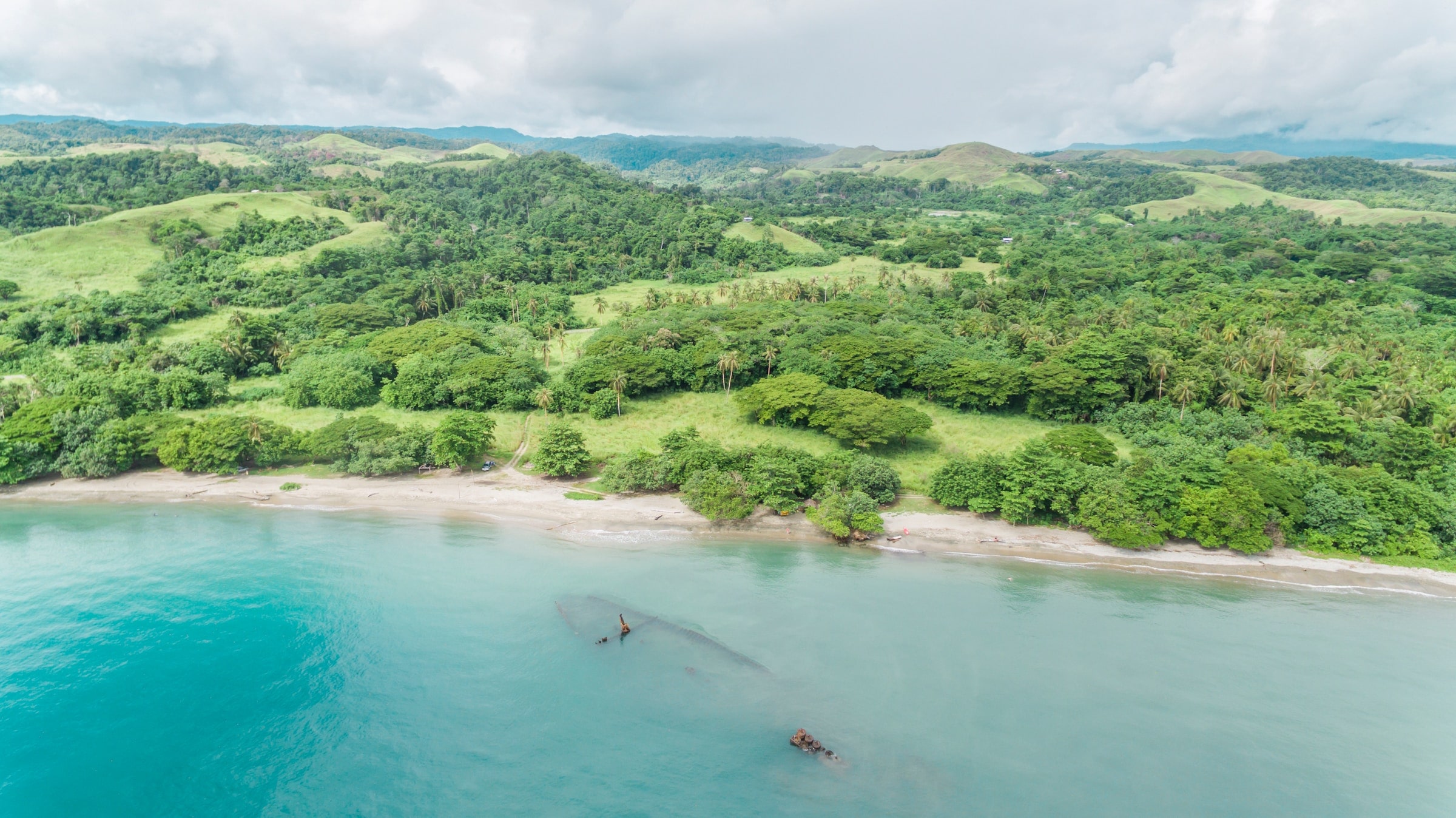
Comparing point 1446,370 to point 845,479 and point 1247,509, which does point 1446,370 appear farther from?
point 845,479

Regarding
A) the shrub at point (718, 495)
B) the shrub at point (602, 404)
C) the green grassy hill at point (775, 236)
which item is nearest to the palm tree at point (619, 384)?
the shrub at point (602, 404)

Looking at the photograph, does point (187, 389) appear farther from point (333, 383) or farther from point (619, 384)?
point (619, 384)

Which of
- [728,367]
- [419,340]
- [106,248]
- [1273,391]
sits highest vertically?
[106,248]

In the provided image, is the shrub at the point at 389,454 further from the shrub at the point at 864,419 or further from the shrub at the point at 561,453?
the shrub at the point at 864,419

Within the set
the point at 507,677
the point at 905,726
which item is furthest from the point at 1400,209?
the point at 507,677

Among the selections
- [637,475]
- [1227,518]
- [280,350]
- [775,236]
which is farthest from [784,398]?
[775,236]

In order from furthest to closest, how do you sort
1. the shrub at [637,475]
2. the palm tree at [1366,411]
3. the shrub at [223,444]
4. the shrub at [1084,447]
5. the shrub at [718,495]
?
1. the palm tree at [1366,411]
2. the shrub at [223,444]
3. the shrub at [637,475]
4. the shrub at [1084,447]
5. the shrub at [718,495]

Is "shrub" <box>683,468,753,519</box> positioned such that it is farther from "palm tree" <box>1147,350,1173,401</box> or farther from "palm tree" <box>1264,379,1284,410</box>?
"palm tree" <box>1264,379,1284,410</box>
